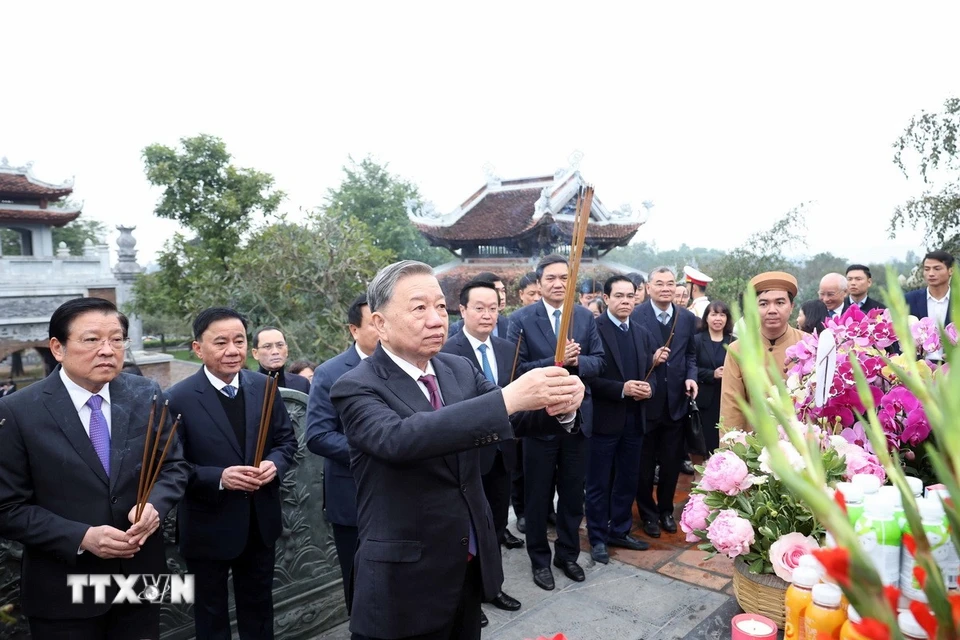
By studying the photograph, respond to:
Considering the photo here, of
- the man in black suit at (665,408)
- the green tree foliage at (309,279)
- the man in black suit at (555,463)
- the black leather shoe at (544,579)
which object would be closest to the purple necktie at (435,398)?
the man in black suit at (555,463)

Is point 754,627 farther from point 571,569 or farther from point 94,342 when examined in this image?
point 571,569

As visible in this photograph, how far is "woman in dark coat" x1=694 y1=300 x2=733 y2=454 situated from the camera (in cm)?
507

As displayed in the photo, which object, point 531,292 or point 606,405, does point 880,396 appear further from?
point 531,292

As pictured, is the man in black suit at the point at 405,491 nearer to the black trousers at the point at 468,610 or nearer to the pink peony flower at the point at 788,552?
the black trousers at the point at 468,610

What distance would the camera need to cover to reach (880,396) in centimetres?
175

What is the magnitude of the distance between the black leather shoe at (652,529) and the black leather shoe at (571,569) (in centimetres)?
87

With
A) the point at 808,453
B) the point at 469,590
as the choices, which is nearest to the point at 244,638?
the point at 469,590

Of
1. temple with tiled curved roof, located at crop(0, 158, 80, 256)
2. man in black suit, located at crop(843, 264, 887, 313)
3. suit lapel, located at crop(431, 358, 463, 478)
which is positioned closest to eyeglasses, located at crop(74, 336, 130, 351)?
suit lapel, located at crop(431, 358, 463, 478)

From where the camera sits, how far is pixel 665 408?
4312 millimetres

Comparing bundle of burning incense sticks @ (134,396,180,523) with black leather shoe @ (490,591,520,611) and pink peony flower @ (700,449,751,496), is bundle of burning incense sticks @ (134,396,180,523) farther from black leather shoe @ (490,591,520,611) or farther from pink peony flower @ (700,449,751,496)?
black leather shoe @ (490,591,520,611)

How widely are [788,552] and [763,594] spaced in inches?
6.1

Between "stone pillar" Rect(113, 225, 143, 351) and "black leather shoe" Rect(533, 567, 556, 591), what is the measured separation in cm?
2036

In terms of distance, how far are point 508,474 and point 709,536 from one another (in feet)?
5.97

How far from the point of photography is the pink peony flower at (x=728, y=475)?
169 centimetres
